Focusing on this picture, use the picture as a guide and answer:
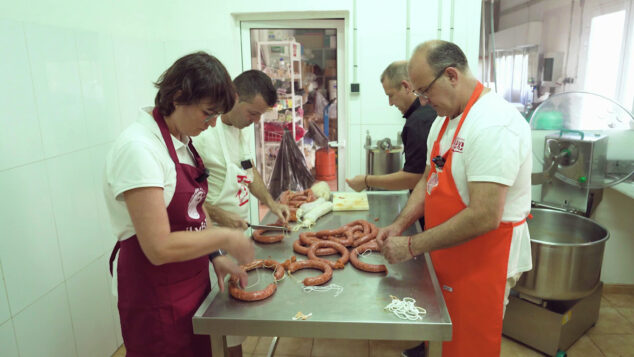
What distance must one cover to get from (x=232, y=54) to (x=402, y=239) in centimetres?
252

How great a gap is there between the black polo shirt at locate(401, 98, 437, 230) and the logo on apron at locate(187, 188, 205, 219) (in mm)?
1380

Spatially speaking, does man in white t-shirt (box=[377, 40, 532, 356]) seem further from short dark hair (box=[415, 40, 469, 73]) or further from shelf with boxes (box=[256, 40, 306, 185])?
shelf with boxes (box=[256, 40, 306, 185])

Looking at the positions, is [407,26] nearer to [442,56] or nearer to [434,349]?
[442,56]

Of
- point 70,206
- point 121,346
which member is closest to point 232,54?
point 70,206

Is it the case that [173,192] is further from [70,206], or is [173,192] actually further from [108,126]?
[108,126]

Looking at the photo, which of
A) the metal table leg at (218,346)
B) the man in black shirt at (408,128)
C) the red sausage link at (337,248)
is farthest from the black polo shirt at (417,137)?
the metal table leg at (218,346)

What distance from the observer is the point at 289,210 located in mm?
2527

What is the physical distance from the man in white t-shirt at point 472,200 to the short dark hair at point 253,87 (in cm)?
78

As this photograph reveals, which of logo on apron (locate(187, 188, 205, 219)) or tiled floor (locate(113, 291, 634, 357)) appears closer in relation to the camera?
logo on apron (locate(187, 188, 205, 219))

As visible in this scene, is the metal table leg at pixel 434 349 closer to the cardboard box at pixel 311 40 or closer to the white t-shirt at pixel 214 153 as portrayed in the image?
the white t-shirt at pixel 214 153

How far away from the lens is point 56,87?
2.17 metres

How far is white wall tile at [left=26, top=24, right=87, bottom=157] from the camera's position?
2047 mm

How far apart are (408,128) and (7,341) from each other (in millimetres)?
2292

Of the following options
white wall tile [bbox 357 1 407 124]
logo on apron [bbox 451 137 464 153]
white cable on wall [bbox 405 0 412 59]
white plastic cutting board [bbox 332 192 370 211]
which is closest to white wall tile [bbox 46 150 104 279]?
white plastic cutting board [bbox 332 192 370 211]
